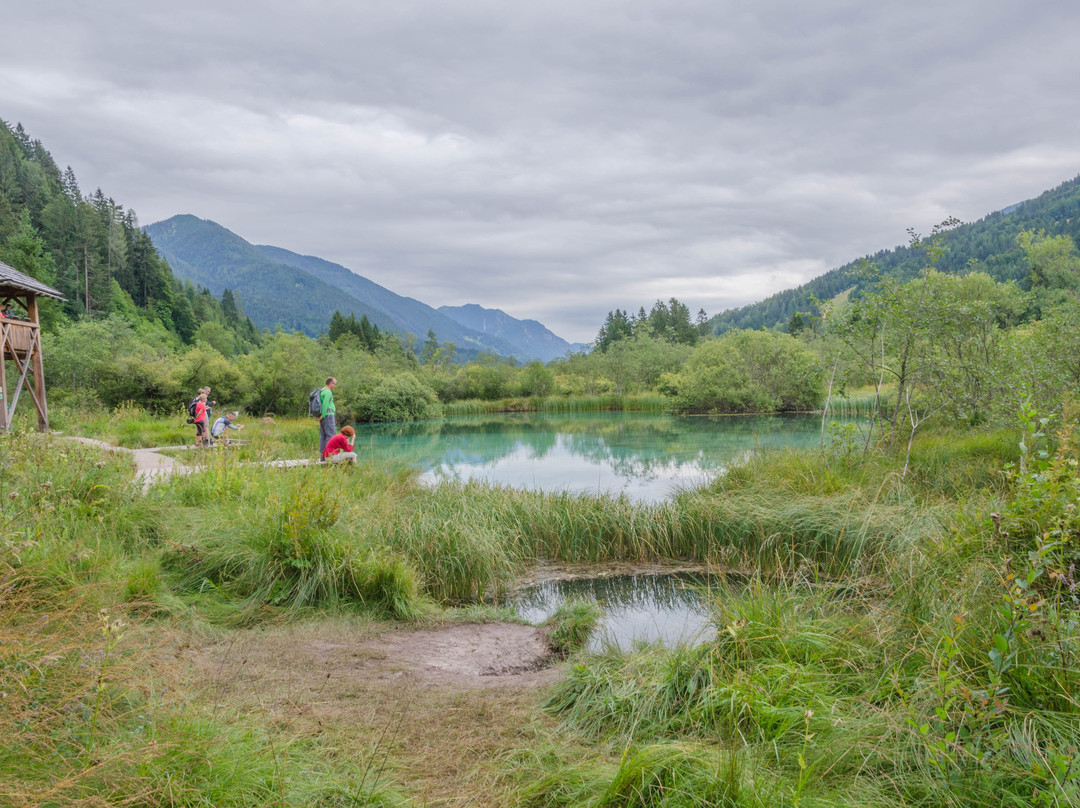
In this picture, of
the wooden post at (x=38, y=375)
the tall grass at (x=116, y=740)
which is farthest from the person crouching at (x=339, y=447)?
the wooden post at (x=38, y=375)

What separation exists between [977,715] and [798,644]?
1.38 meters

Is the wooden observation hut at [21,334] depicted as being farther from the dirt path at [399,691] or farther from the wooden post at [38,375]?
the dirt path at [399,691]

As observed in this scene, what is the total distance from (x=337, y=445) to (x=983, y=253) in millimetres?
114815

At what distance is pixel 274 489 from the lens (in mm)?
6730

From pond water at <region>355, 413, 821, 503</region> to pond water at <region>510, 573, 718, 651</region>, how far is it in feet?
6.21

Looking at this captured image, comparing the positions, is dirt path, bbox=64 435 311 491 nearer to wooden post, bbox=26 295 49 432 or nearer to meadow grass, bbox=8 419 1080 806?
meadow grass, bbox=8 419 1080 806

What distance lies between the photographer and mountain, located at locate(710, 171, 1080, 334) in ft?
273

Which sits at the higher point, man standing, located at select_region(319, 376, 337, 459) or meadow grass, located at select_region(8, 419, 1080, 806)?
man standing, located at select_region(319, 376, 337, 459)

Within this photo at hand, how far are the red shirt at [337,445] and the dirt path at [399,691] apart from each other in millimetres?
6923

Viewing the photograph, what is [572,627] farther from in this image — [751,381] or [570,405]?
[570,405]

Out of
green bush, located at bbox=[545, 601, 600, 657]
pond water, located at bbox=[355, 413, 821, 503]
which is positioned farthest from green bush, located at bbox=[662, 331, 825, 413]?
green bush, located at bbox=[545, 601, 600, 657]

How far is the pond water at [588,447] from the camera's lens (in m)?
13.2

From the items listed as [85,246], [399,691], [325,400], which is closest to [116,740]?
[399,691]

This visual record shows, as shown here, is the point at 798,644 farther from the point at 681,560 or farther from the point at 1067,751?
the point at 681,560
